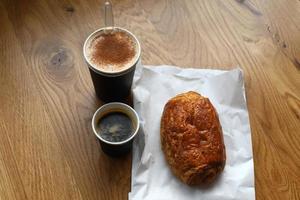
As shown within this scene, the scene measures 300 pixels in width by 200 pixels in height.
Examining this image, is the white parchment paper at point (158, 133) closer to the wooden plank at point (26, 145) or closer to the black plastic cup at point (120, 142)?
the black plastic cup at point (120, 142)

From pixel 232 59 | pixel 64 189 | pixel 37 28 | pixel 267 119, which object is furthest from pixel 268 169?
pixel 37 28

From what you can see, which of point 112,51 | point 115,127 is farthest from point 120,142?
point 112,51

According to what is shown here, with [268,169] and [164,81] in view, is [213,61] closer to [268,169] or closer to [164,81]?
[164,81]

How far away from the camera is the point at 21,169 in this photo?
2.57 ft

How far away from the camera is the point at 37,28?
3.10ft

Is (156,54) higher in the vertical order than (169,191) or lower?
higher

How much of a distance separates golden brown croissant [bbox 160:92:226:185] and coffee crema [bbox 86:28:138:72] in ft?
0.41

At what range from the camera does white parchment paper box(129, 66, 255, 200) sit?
77 centimetres

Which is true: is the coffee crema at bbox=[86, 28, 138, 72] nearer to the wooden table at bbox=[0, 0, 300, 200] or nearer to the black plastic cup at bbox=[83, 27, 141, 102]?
the black plastic cup at bbox=[83, 27, 141, 102]

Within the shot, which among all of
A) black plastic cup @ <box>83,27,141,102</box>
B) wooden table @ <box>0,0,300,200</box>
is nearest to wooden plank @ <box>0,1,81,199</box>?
wooden table @ <box>0,0,300,200</box>

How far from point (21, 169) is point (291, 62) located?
0.61 m

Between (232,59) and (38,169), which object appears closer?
(38,169)

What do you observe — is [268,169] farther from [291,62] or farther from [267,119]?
[291,62]

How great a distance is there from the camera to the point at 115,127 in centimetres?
79
